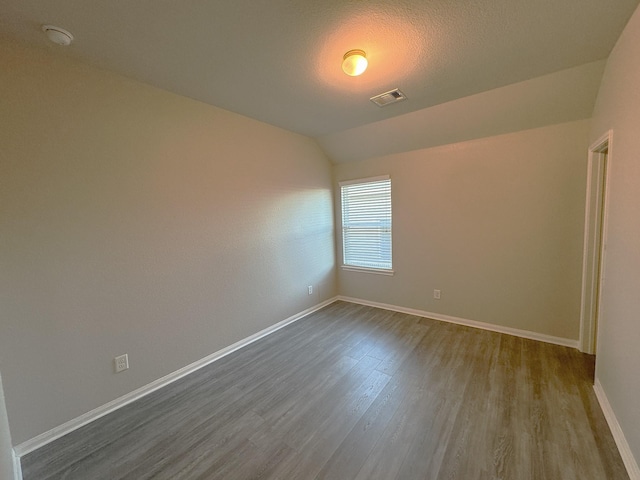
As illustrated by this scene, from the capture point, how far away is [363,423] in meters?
1.75

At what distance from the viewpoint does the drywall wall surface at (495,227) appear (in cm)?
261

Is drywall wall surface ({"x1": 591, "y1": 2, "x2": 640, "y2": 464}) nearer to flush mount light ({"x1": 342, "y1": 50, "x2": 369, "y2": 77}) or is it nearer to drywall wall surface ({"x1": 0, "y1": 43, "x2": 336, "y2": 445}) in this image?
flush mount light ({"x1": 342, "y1": 50, "x2": 369, "y2": 77})

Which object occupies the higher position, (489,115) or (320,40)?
(320,40)

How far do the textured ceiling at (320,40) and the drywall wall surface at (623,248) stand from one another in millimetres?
280

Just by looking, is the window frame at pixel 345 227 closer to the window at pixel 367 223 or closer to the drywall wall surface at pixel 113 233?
the window at pixel 367 223

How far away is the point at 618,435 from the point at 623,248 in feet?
3.73

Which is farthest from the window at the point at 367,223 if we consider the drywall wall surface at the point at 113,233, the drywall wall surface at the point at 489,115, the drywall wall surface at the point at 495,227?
the drywall wall surface at the point at 113,233

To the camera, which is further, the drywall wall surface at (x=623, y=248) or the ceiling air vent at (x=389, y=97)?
the ceiling air vent at (x=389, y=97)

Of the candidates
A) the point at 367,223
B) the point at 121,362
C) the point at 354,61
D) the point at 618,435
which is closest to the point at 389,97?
the point at 354,61

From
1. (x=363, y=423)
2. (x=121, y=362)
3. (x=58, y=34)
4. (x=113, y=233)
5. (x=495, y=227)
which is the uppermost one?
(x=58, y=34)

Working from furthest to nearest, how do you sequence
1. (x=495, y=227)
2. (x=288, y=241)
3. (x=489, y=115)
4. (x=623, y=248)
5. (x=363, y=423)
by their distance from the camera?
1. (x=288, y=241)
2. (x=495, y=227)
3. (x=489, y=115)
4. (x=363, y=423)
5. (x=623, y=248)

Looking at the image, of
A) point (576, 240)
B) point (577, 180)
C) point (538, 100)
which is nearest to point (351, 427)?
point (576, 240)

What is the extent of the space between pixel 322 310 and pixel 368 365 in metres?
1.52

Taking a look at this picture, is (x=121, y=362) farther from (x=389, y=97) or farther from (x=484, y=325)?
(x=484, y=325)
